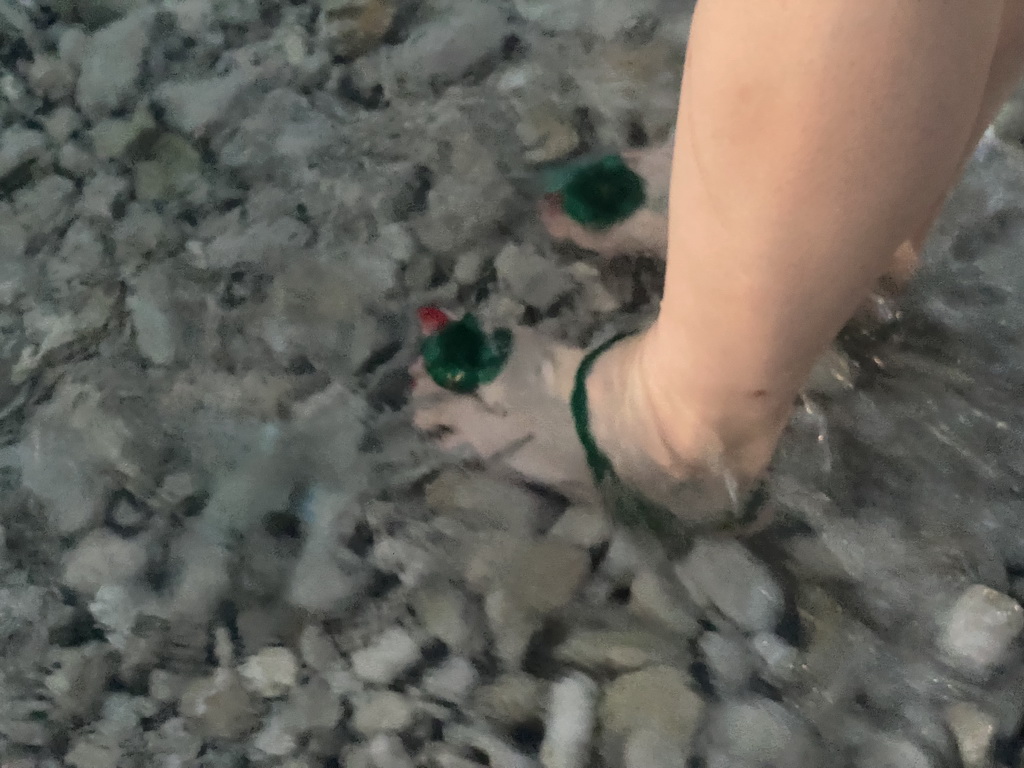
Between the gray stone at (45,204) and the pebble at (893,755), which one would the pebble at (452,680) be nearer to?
the pebble at (893,755)

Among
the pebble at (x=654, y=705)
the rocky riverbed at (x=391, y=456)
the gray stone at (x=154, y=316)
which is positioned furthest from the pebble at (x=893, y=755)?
the gray stone at (x=154, y=316)

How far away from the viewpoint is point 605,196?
0.73 meters

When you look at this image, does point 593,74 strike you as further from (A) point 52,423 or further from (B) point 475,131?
(A) point 52,423

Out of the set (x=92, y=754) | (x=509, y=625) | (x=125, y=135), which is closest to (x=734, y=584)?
(x=509, y=625)

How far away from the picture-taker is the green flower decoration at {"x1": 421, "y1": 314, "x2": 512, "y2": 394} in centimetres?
67

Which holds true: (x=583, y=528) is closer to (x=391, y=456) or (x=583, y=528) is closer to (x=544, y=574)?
(x=544, y=574)

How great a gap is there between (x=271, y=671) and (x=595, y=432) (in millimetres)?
267

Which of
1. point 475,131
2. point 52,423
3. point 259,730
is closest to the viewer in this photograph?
point 259,730

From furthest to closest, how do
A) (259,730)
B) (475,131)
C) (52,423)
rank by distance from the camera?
(475,131), (52,423), (259,730)

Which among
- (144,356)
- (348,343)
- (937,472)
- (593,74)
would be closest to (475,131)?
(593,74)

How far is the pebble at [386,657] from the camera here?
0.59 meters

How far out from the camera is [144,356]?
0.72 metres

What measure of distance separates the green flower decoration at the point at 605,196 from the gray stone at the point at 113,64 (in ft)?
Result: 1.41

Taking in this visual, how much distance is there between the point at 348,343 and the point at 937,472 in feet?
1.48
